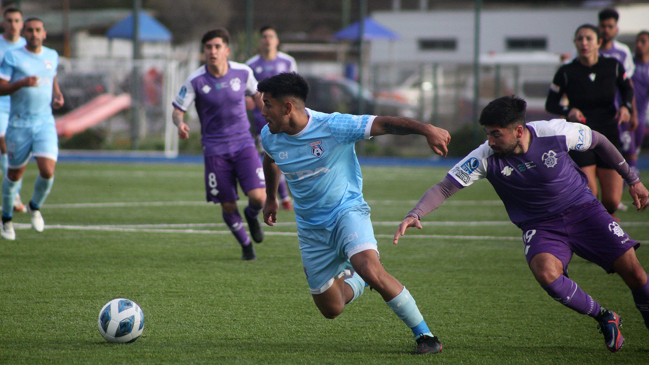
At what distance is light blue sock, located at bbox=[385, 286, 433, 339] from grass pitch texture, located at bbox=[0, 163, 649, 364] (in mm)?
170

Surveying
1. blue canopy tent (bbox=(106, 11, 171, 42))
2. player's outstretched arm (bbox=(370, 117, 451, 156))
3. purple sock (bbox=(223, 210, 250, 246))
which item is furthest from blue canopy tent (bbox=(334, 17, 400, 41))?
player's outstretched arm (bbox=(370, 117, 451, 156))

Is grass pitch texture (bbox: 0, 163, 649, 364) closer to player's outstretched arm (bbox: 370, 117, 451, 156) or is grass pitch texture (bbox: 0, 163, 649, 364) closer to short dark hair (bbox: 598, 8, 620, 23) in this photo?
player's outstretched arm (bbox: 370, 117, 451, 156)

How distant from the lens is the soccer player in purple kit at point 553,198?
4473 mm

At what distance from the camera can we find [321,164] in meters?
4.64

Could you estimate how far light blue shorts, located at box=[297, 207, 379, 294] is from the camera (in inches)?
176

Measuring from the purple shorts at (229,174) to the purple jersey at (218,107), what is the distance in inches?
2.9

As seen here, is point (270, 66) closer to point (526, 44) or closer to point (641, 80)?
point (641, 80)

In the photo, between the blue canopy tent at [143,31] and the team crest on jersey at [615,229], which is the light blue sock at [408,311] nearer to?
the team crest on jersey at [615,229]

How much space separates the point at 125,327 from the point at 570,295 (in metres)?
2.73

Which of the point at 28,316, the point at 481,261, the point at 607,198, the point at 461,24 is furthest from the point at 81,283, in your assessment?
the point at 461,24

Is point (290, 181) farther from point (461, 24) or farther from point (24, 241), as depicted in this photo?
point (461, 24)

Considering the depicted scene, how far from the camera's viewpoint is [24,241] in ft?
26.6

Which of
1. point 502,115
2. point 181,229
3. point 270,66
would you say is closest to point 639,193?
point 502,115

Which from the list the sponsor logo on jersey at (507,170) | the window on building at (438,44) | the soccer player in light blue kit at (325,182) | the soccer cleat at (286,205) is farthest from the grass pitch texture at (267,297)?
the window on building at (438,44)
